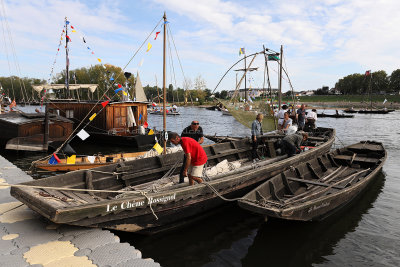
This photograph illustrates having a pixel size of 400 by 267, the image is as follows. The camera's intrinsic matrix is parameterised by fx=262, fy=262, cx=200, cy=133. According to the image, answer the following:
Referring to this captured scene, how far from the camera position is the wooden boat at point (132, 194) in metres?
4.76

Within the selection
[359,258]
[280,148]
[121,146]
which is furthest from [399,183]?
[121,146]

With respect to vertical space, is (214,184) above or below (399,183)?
above

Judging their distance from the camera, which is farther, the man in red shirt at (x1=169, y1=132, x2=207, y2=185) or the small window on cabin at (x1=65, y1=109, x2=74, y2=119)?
the small window on cabin at (x1=65, y1=109, x2=74, y2=119)

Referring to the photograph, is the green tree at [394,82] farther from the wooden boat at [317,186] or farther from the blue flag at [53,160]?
the blue flag at [53,160]

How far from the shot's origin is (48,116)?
16484mm

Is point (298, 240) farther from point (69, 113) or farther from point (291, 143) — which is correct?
point (69, 113)

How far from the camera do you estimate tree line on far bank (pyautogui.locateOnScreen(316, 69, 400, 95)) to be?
10156 centimetres

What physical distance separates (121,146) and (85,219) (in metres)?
16.5

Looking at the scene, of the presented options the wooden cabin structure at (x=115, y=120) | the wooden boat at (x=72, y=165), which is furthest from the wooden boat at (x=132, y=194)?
the wooden cabin structure at (x=115, y=120)

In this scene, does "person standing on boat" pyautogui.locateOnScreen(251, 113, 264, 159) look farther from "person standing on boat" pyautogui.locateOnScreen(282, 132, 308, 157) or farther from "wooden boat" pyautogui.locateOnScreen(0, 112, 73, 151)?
"wooden boat" pyautogui.locateOnScreen(0, 112, 73, 151)

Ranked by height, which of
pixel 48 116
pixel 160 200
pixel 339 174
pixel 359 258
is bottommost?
pixel 359 258

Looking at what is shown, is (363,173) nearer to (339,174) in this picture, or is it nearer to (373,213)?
(339,174)

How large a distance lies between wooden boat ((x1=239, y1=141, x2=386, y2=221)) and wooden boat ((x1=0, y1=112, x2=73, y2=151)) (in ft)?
48.6


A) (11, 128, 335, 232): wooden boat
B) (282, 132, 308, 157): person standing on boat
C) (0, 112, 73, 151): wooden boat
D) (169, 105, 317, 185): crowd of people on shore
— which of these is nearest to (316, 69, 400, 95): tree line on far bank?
(169, 105, 317, 185): crowd of people on shore
